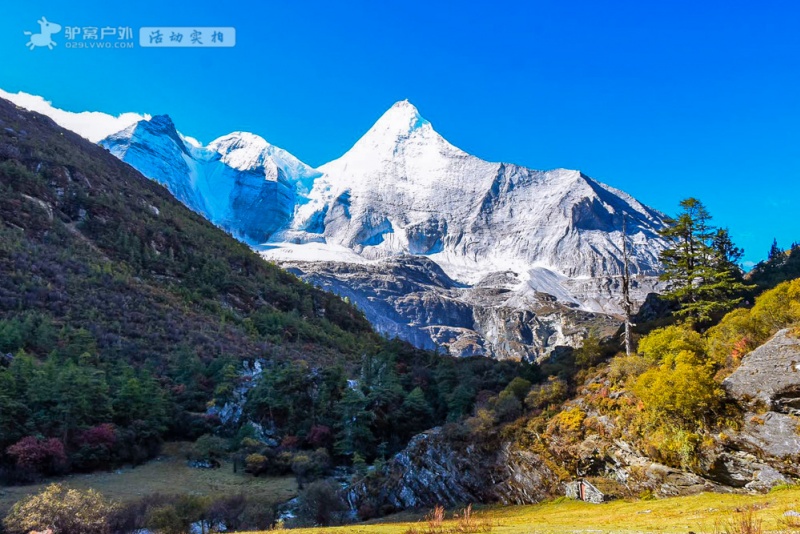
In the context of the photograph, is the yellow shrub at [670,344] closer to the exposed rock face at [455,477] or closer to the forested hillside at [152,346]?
the exposed rock face at [455,477]

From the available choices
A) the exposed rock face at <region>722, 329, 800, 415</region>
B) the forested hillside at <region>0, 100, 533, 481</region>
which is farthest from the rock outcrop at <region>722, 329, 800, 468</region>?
the forested hillside at <region>0, 100, 533, 481</region>

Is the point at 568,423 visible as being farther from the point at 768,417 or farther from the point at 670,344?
the point at 768,417

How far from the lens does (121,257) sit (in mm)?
80812

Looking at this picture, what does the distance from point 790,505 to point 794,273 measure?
42.6 metres

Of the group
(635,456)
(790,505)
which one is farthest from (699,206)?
(790,505)

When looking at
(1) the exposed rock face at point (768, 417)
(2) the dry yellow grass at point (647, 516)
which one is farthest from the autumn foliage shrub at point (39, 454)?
(1) the exposed rock face at point (768, 417)

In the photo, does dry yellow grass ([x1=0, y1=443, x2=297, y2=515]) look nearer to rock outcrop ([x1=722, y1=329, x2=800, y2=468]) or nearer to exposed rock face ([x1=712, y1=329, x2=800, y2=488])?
exposed rock face ([x1=712, y1=329, x2=800, y2=488])

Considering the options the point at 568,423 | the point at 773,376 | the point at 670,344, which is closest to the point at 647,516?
the point at 773,376

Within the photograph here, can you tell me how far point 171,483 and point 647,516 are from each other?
30.0m

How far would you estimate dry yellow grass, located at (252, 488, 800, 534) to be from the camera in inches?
535

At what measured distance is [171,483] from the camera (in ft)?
114

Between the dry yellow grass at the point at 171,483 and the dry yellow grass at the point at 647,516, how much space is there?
17.1 m

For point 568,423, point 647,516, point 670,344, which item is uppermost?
point 670,344

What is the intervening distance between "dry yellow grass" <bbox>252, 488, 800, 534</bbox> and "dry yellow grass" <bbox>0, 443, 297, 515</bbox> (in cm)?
1712
